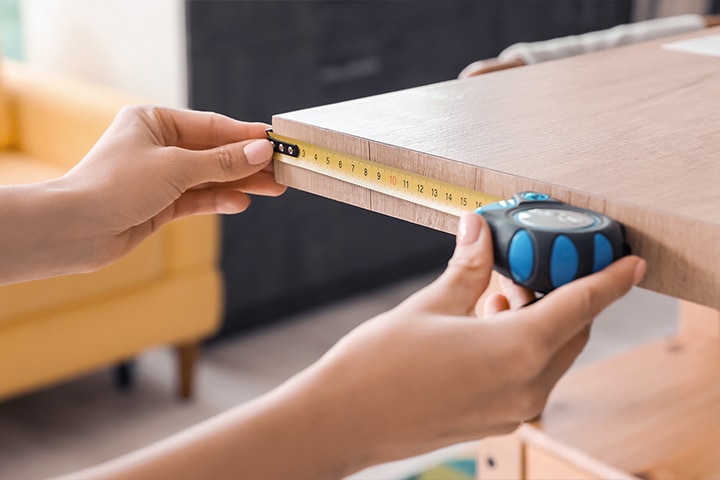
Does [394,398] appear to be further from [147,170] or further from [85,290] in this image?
[85,290]

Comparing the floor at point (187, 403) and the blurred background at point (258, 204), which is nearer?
the floor at point (187, 403)

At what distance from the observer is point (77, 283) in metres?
2.11

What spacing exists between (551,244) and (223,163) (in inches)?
16.0

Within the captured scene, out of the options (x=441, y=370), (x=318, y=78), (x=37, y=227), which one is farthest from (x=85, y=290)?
(x=441, y=370)

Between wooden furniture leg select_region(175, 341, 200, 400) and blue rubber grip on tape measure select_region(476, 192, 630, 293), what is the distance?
176 centimetres

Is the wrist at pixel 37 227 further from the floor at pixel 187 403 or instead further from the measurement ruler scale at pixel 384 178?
the floor at pixel 187 403

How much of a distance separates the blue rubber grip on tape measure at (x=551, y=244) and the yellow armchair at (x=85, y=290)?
152 cm

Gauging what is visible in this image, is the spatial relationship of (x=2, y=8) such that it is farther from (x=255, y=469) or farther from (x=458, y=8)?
(x=255, y=469)

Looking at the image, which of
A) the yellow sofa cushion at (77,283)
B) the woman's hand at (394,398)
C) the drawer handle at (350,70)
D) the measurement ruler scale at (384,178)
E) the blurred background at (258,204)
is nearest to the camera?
the woman's hand at (394,398)

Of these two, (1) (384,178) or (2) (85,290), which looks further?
(2) (85,290)

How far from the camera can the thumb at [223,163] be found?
37.8 inches

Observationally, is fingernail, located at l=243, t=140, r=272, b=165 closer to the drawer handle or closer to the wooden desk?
the wooden desk

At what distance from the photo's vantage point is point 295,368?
8.23 ft

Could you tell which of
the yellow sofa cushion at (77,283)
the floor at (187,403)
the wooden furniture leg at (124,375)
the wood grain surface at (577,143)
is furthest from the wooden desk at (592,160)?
the wooden furniture leg at (124,375)
